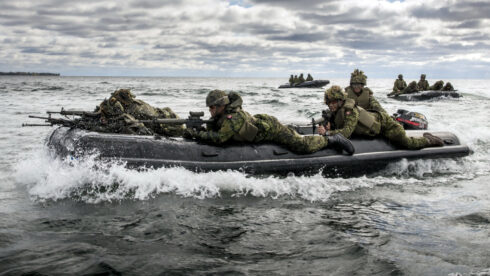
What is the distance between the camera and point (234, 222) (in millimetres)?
6086

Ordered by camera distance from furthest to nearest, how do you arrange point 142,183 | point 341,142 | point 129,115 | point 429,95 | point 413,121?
point 429,95
point 413,121
point 129,115
point 341,142
point 142,183

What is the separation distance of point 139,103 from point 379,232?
6287mm

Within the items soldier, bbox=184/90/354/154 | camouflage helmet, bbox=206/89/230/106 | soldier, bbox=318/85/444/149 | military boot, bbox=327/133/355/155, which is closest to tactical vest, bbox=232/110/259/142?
soldier, bbox=184/90/354/154

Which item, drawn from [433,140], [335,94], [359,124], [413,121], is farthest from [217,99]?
[413,121]

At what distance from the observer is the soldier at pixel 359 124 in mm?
8844

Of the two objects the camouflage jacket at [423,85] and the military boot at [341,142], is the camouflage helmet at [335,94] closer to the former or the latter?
the military boot at [341,142]

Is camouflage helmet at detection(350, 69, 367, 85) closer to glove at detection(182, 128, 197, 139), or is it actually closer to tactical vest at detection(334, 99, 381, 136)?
tactical vest at detection(334, 99, 381, 136)

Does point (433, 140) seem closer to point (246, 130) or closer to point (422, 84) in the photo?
point (246, 130)

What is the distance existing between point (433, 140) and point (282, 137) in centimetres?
410

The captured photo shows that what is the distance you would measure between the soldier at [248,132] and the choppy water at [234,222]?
2.10 feet

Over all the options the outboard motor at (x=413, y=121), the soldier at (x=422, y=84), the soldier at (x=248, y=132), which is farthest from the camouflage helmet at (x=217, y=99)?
the soldier at (x=422, y=84)

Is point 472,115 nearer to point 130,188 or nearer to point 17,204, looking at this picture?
point 130,188

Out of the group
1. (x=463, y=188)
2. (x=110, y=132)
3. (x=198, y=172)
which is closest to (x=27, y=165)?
(x=110, y=132)

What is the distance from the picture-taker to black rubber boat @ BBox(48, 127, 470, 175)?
7328 millimetres
